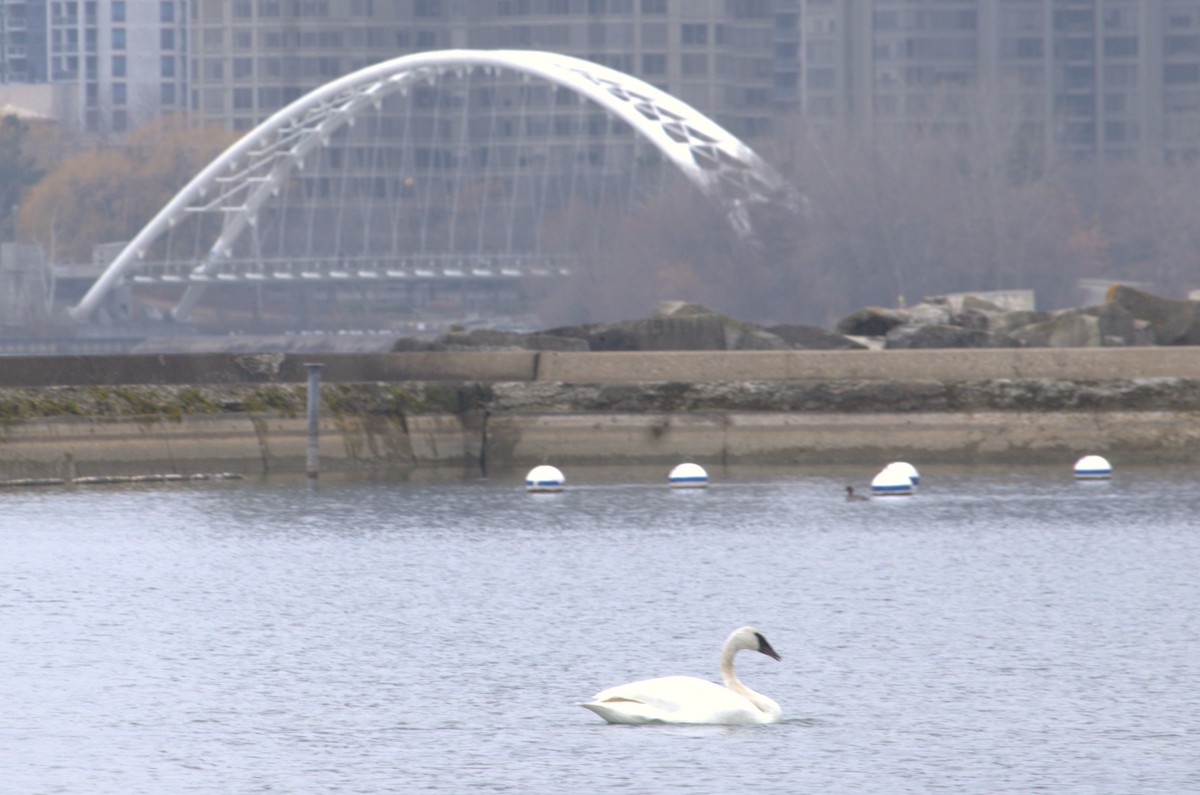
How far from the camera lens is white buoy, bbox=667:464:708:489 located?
95.3ft

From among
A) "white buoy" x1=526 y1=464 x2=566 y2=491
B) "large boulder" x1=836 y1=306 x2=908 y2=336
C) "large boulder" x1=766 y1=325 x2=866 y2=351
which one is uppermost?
"large boulder" x1=836 y1=306 x2=908 y2=336

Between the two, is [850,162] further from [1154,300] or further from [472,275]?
[1154,300]

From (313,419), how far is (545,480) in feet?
11.8

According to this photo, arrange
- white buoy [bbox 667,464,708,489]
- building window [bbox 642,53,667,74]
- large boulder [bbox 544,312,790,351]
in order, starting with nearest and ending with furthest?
white buoy [bbox 667,464,708,489] < large boulder [bbox 544,312,790,351] < building window [bbox 642,53,667,74]

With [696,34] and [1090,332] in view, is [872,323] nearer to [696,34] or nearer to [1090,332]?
[1090,332]

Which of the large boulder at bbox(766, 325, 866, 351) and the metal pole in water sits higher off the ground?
the large boulder at bbox(766, 325, 866, 351)

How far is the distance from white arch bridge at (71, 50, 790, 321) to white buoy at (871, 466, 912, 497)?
229 ft

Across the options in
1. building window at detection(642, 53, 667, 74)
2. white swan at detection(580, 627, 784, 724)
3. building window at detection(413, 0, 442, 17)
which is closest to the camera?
white swan at detection(580, 627, 784, 724)

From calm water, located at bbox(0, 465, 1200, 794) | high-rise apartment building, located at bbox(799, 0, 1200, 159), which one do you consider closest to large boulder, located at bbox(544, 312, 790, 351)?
calm water, located at bbox(0, 465, 1200, 794)

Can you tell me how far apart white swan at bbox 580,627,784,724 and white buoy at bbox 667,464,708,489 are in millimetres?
15175

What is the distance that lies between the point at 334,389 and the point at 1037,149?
85.3 meters

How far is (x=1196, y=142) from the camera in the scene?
13088 cm

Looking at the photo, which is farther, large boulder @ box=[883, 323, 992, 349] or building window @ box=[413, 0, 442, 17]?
building window @ box=[413, 0, 442, 17]

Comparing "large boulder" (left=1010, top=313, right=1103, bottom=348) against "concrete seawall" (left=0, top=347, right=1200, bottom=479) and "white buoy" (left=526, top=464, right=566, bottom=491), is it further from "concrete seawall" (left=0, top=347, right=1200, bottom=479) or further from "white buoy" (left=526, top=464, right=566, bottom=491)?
"white buoy" (left=526, top=464, right=566, bottom=491)
